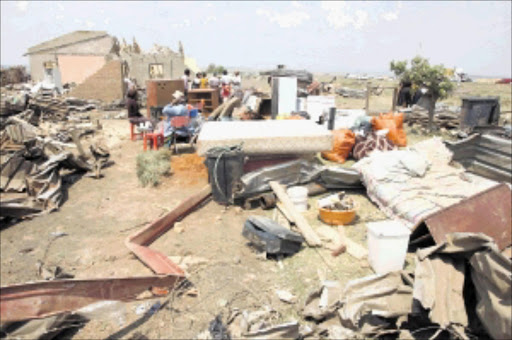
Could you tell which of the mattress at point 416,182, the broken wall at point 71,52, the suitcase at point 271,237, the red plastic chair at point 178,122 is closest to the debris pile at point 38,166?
the red plastic chair at point 178,122

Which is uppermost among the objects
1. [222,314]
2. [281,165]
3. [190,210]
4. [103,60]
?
[103,60]

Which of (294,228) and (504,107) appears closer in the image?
(294,228)

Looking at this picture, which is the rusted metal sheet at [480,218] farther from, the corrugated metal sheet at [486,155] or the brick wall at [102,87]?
the brick wall at [102,87]

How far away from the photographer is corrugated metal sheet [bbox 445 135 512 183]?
19.9 feet

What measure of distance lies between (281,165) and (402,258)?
283 cm

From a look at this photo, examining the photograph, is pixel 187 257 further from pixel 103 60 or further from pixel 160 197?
pixel 103 60

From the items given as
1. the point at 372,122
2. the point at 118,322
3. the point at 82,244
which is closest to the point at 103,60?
the point at 372,122

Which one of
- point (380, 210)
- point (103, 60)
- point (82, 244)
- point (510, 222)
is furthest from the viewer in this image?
point (103, 60)

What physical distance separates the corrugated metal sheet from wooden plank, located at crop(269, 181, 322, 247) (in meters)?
3.33

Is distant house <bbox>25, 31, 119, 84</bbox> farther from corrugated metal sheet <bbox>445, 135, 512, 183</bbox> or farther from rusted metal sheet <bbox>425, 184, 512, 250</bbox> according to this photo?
rusted metal sheet <bbox>425, 184, 512, 250</bbox>

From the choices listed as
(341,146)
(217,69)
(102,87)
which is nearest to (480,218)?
(341,146)

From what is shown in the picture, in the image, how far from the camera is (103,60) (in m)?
28.5

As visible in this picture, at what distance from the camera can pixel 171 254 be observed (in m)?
4.59

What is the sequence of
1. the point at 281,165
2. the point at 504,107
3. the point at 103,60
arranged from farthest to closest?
1. the point at 103,60
2. the point at 504,107
3. the point at 281,165
